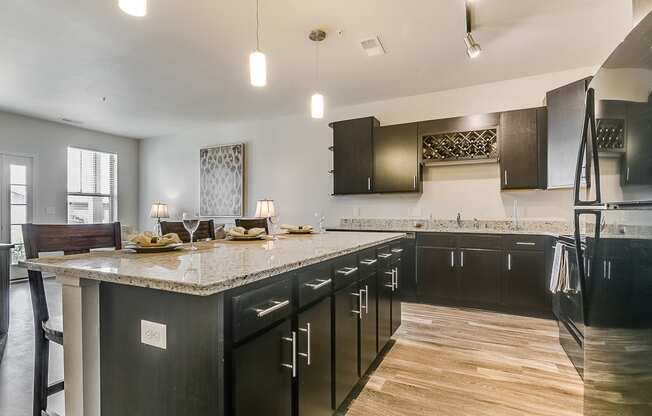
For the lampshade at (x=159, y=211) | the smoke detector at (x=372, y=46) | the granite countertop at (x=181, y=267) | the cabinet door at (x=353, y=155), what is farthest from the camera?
the lampshade at (x=159, y=211)

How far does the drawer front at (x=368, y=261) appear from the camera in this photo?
6.50 feet

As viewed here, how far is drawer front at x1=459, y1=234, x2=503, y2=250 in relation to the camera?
3.54 m

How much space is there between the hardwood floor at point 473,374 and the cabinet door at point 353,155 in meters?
2.06

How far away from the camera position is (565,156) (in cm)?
325

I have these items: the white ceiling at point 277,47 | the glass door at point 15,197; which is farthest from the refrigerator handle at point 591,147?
the glass door at point 15,197

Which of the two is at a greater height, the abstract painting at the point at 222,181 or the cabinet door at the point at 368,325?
the abstract painting at the point at 222,181

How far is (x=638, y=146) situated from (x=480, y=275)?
2877 mm

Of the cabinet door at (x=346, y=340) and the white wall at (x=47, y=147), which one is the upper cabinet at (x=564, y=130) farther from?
the white wall at (x=47, y=147)

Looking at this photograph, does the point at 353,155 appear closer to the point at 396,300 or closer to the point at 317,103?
the point at 317,103

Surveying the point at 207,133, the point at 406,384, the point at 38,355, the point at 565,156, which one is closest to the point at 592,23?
the point at 565,156

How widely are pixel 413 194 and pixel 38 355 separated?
4.10m

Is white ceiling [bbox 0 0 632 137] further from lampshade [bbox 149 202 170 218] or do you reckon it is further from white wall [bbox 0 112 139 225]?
lampshade [bbox 149 202 170 218]

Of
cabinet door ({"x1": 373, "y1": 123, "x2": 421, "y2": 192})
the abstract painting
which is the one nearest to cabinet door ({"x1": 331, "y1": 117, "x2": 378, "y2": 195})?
cabinet door ({"x1": 373, "y1": 123, "x2": 421, "y2": 192})

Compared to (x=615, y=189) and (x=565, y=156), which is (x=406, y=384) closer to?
(x=615, y=189)
